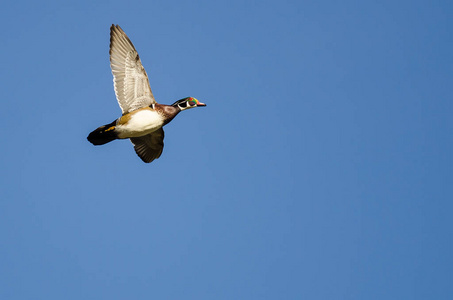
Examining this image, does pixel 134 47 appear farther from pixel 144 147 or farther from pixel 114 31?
pixel 144 147

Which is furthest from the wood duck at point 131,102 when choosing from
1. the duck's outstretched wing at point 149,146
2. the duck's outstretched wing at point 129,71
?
the duck's outstretched wing at point 149,146

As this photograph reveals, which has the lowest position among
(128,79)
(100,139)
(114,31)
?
(100,139)

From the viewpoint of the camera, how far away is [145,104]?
16969 mm

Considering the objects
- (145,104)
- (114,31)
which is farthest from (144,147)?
(114,31)

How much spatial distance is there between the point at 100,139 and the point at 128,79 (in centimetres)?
168

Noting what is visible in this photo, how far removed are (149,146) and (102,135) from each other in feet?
7.61

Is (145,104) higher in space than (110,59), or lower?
lower

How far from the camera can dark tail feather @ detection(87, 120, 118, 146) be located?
1640 cm

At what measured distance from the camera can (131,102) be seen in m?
16.9

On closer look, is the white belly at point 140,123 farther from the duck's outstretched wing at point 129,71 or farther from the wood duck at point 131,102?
the duck's outstretched wing at point 129,71

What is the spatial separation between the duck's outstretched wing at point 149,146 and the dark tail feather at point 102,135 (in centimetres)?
183

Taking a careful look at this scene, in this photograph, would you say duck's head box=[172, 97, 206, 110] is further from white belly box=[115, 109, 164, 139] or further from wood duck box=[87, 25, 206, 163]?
white belly box=[115, 109, 164, 139]

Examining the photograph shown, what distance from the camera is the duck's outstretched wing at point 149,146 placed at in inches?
721

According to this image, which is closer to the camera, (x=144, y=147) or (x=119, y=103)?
(x=119, y=103)
